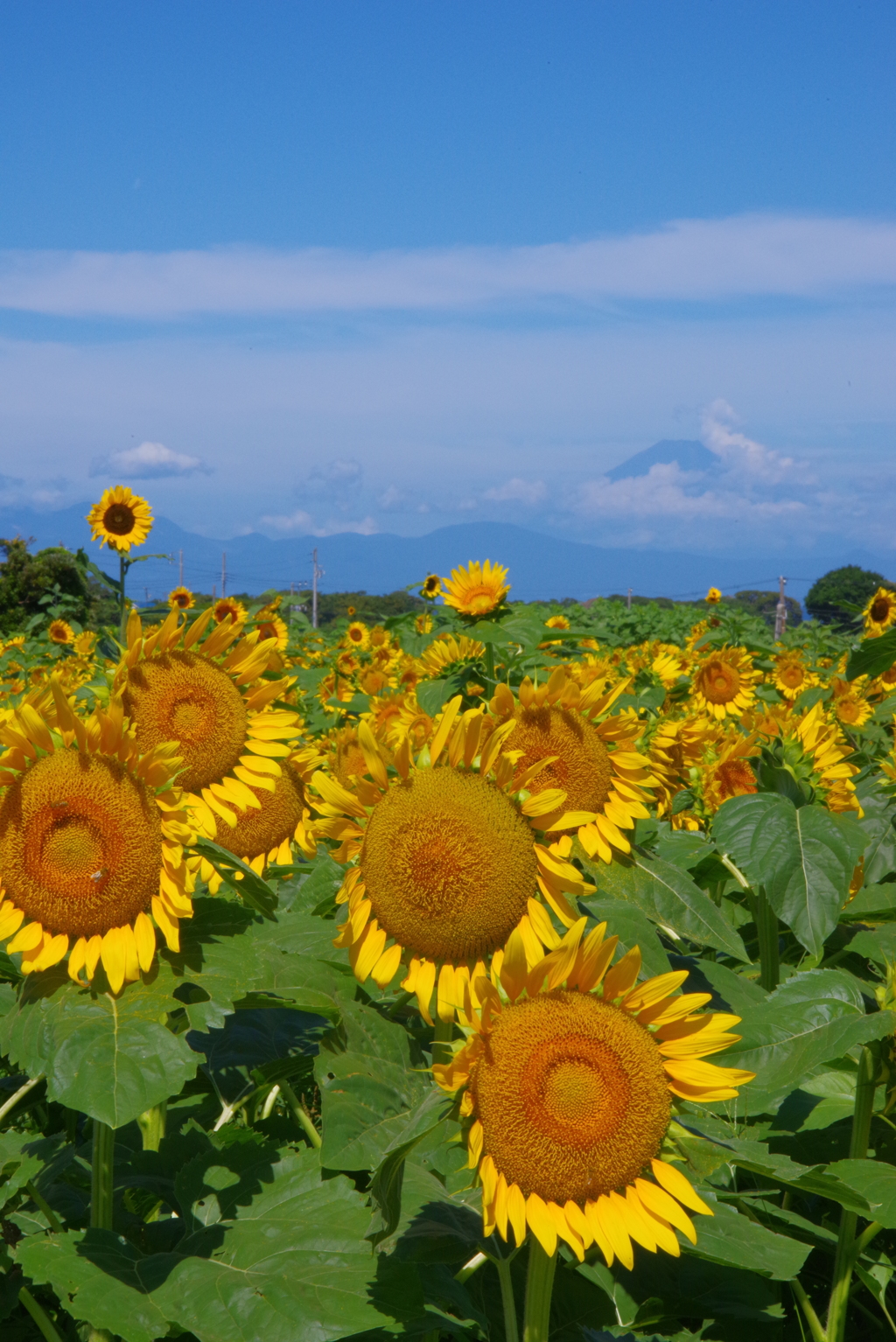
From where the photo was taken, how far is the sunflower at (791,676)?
7.79 meters

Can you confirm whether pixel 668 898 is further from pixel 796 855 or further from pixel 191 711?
pixel 191 711

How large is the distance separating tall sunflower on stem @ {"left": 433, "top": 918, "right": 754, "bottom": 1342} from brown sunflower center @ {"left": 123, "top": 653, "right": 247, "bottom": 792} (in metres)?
0.81

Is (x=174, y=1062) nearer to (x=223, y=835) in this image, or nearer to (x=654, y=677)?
(x=223, y=835)

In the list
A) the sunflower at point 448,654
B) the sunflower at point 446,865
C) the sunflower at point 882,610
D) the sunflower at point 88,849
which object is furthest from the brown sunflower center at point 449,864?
the sunflower at point 882,610

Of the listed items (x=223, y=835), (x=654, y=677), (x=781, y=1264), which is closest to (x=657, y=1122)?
(x=781, y=1264)

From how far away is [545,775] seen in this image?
8.43 ft

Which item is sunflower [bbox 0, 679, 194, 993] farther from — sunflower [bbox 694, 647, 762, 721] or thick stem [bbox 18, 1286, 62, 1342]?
sunflower [bbox 694, 647, 762, 721]

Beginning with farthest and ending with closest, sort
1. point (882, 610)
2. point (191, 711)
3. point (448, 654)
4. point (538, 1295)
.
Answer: point (882, 610) → point (448, 654) → point (191, 711) → point (538, 1295)

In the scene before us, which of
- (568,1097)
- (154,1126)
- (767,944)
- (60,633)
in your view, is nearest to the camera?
(568,1097)

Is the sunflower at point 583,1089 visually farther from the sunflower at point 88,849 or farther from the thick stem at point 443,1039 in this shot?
the sunflower at point 88,849

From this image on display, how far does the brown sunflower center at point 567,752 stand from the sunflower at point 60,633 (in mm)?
11550

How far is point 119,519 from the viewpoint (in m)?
8.36

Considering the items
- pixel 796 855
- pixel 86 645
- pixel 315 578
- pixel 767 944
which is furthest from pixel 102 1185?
pixel 315 578

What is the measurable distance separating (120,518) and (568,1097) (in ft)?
24.3
